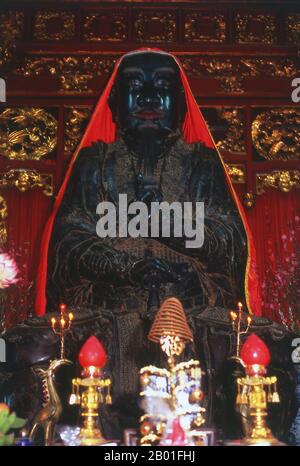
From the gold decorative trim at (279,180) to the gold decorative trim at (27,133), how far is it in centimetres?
118

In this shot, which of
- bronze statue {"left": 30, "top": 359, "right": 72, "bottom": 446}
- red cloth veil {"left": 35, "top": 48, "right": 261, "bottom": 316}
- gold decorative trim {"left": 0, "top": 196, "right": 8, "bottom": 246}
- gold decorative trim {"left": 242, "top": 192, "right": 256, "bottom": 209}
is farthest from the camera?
gold decorative trim {"left": 242, "top": 192, "right": 256, "bottom": 209}

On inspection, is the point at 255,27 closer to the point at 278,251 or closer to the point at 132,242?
the point at 278,251

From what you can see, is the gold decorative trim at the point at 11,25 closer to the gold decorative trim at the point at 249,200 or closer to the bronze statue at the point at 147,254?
the bronze statue at the point at 147,254

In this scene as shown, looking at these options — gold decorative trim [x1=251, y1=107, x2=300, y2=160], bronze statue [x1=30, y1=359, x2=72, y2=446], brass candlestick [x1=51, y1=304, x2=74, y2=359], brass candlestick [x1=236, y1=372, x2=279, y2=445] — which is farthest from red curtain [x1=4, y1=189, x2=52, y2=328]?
brass candlestick [x1=236, y1=372, x2=279, y2=445]

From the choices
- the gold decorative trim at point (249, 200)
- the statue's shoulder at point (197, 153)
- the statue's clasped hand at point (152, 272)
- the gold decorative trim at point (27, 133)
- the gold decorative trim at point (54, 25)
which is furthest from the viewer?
the gold decorative trim at point (54, 25)

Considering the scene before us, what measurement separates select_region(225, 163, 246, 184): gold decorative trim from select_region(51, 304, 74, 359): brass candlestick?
2.07 m

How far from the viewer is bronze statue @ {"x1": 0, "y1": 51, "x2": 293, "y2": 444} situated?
2768 mm

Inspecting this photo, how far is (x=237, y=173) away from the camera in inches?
179

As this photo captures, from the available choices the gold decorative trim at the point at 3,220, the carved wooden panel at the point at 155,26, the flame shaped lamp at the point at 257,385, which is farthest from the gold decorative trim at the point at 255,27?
the flame shaped lamp at the point at 257,385

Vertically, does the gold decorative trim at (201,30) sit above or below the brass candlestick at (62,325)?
above

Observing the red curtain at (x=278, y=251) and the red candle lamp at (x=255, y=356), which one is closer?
the red candle lamp at (x=255, y=356)

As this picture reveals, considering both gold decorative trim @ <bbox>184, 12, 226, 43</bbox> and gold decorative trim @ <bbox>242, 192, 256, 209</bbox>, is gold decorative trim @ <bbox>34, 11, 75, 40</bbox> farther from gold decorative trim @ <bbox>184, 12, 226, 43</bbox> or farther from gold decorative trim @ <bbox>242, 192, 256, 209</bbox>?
gold decorative trim @ <bbox>242, 192, 256, 209</bbox>

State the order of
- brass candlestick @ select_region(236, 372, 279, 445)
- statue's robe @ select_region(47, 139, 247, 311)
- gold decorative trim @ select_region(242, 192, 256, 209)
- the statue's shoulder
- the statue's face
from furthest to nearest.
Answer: gold decorative trim @ select_region(242, 192, 256, 209)
the statue's shoulder
the statue's face
statue's robe @ select_region(47, 139, 247, 311)
brass candlestick @ select_region(236, 372, 279, 445)

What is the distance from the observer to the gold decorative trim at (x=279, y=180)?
450 cm
